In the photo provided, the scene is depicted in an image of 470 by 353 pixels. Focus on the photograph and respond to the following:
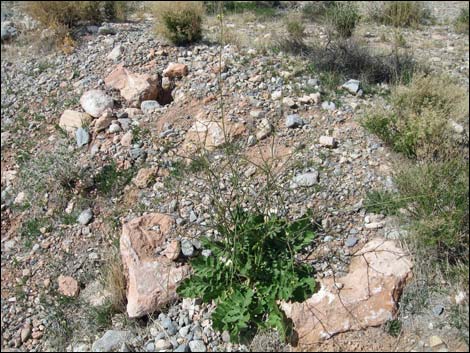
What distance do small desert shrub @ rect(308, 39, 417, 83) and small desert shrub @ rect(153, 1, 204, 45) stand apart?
4.74 ft

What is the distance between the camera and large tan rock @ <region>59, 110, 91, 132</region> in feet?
16.7

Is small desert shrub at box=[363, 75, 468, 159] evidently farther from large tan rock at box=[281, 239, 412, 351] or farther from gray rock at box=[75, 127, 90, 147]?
gray rock at box=[75, 127, 90, 147]

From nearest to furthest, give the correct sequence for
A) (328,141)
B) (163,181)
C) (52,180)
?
1. (328,141)
2. (163,181)
3. (52,180)

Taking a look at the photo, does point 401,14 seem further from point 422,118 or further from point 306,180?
point 306,180

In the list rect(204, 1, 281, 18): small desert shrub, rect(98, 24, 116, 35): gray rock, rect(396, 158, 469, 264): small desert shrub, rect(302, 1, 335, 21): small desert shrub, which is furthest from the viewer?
rect(204, 1, 281, 18): small desert shrub

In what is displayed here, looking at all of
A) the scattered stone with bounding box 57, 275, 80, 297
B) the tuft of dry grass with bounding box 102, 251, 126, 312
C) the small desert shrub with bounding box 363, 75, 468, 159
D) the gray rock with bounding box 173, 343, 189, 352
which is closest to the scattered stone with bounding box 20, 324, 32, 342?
the scattered stone with bounding box 57, 275, 80, 297

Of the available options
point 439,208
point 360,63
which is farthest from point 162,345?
point 360,63

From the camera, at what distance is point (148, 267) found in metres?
3.46

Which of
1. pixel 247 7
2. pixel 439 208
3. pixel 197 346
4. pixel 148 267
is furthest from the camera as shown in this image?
pixel 247 7

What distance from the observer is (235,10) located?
761cm

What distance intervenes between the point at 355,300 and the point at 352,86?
2527 millimetres

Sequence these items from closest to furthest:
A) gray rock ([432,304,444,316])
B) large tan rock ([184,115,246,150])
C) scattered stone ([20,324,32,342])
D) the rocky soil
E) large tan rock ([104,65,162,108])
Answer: gray rock ([432,304,444,316]) → the rocky soil → scattered stone ([20,324,32,342]) → large tan rock ([184,115,246,150]) → large tan rock ([104,65,162,108])

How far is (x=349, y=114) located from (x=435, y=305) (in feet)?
6.81

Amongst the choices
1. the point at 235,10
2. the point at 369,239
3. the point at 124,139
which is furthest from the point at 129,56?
the point at 369,239
